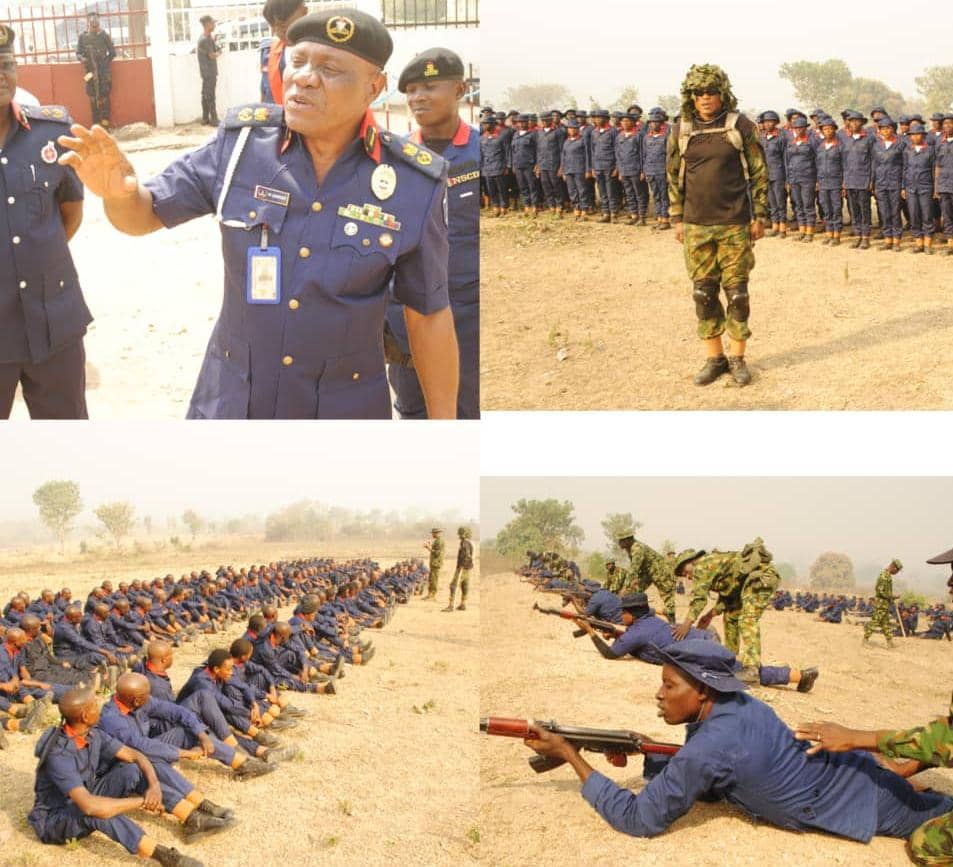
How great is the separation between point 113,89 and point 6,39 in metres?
0.53

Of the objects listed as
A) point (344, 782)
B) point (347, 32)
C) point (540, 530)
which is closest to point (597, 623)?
point (540, 530)

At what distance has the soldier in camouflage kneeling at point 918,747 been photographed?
428 centimetres

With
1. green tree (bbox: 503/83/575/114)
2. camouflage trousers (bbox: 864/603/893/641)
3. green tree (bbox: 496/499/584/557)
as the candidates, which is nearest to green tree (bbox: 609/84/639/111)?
green tree (bbox: 503/83/575/114)

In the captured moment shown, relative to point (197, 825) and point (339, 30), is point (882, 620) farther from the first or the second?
point (339, 30)

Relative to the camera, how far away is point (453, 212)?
5.68 m

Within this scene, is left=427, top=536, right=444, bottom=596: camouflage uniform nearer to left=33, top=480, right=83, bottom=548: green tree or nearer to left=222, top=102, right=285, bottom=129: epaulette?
left=33, top=480, right=83, bottom=548: green tree

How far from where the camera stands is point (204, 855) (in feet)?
17.0

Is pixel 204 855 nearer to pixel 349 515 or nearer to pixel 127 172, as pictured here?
pixel 349 515

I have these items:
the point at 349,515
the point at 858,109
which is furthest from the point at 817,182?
the point at 349,515

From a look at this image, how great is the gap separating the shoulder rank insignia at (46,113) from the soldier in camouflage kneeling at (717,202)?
318 centimetres

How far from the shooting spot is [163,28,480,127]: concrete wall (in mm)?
5305

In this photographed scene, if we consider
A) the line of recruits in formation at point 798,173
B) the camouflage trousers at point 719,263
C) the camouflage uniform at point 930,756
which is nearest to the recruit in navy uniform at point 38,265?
the camouflage trousers at point 719,263

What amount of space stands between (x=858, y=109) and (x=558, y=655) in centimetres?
469

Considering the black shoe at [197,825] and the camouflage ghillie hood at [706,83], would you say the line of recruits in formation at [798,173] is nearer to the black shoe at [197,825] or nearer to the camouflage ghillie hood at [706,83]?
the camouflage ghillie hood at [706,83]
